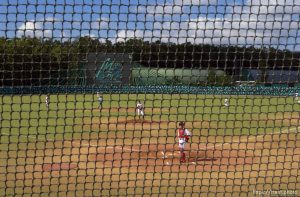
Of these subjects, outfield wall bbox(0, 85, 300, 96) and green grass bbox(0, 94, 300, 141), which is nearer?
green grass bbox(0, 94, 300, 141)

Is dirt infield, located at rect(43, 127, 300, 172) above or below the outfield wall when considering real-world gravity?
below

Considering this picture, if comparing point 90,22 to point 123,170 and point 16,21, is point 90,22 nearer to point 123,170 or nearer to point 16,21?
point 16,21

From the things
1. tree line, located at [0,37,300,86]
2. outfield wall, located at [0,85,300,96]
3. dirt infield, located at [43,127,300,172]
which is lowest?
dirt infield, located at [43,127,300,172]

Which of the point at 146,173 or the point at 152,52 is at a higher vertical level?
the point at 152,52

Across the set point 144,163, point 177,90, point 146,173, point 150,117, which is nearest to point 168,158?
point 144,163

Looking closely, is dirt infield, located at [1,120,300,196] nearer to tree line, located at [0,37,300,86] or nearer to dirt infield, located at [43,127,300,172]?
dirt infield, located at [43,127,300,172]

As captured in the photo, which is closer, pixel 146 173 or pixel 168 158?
pixel 146 173

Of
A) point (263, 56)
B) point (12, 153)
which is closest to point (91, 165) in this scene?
point (12, 153)

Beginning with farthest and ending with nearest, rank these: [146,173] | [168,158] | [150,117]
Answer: [150,117] → [168,158] → [146,173]

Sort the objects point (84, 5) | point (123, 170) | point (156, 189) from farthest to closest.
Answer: point (123, 170), point (156, 189), point (84, 5)

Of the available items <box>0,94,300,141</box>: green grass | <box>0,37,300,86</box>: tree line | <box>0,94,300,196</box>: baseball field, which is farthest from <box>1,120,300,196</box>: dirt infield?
<box>0,37,300,86</box>: tree line

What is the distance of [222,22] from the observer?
21.8ft

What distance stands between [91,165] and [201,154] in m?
3.21

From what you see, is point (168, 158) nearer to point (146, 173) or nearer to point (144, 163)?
point (144, 163)
